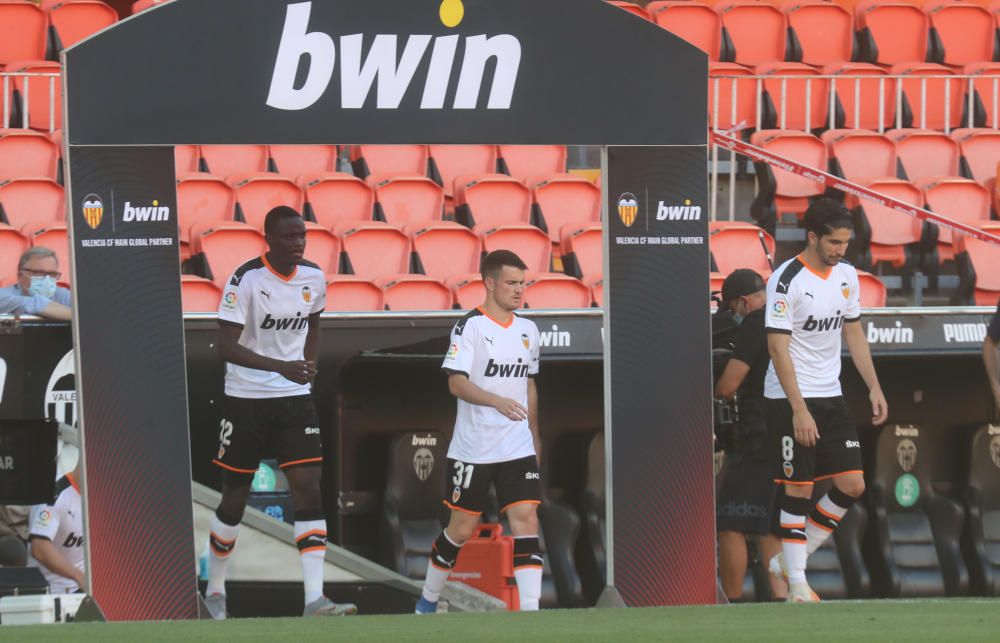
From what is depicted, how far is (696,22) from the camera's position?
628 inches

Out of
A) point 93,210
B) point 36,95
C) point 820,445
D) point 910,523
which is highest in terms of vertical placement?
point 36,95

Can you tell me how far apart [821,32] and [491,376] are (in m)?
9.03

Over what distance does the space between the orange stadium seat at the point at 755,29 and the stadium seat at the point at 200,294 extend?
7.04 m

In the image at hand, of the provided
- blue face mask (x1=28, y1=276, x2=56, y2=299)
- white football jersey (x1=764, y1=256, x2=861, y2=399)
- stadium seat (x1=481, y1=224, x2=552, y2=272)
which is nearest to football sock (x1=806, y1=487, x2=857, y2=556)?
white football jersey (x1=764, y1=256, x2=861, y2=399)

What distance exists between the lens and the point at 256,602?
31.5 feet

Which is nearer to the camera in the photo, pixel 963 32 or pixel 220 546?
pixel 220 546

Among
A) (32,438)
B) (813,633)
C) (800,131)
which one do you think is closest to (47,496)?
(32,438)

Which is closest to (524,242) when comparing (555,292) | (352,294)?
(555,292)

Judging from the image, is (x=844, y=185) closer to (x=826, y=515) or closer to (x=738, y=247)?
(x=738, y=247)

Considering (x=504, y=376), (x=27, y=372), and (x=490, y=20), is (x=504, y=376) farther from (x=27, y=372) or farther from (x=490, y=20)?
(x=27, y=372)

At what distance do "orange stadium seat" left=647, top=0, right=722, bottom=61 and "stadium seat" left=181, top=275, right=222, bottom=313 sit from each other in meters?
6.38

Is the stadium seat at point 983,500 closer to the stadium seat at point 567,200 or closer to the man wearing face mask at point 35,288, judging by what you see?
the stadium seat at point 567,200

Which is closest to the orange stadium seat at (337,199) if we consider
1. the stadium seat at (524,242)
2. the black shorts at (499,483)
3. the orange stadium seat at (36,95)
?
the stadium seat at (524,242)

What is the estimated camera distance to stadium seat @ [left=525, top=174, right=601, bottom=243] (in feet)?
43.4
